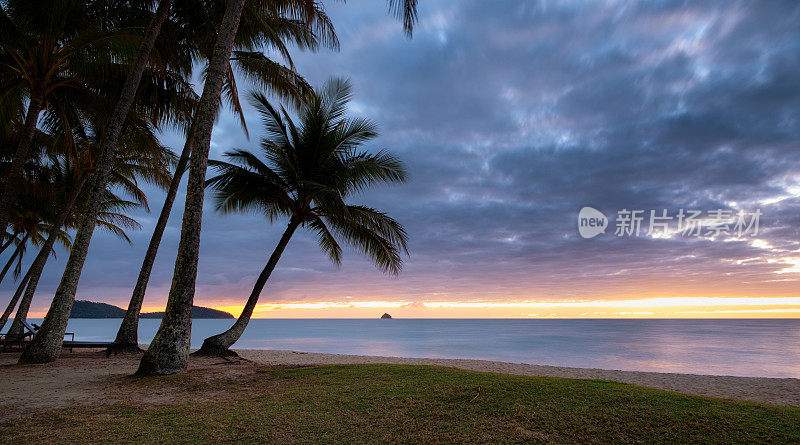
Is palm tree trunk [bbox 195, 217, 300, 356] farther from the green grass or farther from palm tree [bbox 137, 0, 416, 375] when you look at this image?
the green grass

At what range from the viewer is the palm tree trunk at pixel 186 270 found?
24.9 feet

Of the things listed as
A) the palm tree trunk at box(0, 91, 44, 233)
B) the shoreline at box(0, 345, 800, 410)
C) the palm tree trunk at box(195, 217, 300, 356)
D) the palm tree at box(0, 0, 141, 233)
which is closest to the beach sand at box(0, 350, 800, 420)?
the shoreline at box(0, 345, 800, 410)

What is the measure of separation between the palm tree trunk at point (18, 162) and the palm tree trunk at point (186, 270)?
639cm

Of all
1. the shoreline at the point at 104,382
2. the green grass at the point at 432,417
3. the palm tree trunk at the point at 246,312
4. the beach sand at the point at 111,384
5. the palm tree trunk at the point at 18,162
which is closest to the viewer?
the green grass at the point at 432,417

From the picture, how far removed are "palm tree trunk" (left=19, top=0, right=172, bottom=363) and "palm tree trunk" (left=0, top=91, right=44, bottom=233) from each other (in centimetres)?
291

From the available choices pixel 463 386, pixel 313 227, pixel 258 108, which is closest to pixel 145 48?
pixel 258 108

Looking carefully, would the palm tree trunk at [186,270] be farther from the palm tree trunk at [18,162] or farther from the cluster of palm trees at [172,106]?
the palm tree trunk at [18,162]

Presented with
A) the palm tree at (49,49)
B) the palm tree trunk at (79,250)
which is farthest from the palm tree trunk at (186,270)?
the palm tree at (49,49)

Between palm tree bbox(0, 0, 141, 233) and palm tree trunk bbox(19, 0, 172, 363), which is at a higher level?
palm tree bbox(0, 0, 141, 233)

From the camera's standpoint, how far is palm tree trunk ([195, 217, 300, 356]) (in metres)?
Result: 11.8

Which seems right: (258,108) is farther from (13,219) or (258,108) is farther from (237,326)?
(13,219)

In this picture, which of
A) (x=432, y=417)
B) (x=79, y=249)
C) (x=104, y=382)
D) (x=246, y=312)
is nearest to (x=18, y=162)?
(x=79, y=249)

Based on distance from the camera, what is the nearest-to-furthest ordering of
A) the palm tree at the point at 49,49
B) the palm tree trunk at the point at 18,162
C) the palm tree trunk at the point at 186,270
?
the palm tree trunk at the point at 186,270 < the palm tree at the point at 49,49 < the palm tree trunk at the point at 18,162

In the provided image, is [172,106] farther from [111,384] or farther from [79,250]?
[111,384]
